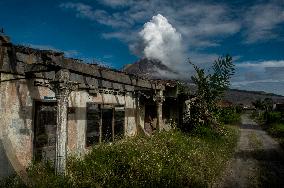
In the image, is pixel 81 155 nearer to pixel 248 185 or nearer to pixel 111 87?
pixel 111 87

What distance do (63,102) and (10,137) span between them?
1794 millimetres

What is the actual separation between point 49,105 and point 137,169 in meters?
3.09

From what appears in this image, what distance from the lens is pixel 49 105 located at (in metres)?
9.25

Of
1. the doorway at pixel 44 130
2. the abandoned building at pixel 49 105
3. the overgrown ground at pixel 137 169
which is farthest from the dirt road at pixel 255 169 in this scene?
the doorway at pixel 44 130

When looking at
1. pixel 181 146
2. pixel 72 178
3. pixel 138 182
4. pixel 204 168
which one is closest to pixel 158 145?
pixel 181 146

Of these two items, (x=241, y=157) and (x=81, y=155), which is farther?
(x=241, y=157)

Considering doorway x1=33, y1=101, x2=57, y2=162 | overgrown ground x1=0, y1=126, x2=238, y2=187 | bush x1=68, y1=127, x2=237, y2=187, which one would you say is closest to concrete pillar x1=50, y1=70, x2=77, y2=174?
overgrown ground x1=0, y1=126, x2=238, y2=187

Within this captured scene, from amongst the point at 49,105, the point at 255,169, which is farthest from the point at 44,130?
the point at 255,169

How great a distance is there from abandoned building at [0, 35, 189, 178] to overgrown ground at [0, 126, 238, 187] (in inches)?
19.9

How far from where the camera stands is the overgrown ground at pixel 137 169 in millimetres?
7617

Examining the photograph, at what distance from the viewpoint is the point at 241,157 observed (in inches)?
558

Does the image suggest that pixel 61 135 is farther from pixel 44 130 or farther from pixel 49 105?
pixel 49 105

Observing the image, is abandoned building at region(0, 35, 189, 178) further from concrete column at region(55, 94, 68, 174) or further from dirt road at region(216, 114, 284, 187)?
dirt road at region(216, 114, 284, 187)

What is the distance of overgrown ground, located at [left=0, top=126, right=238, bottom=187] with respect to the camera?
25.0 feet
